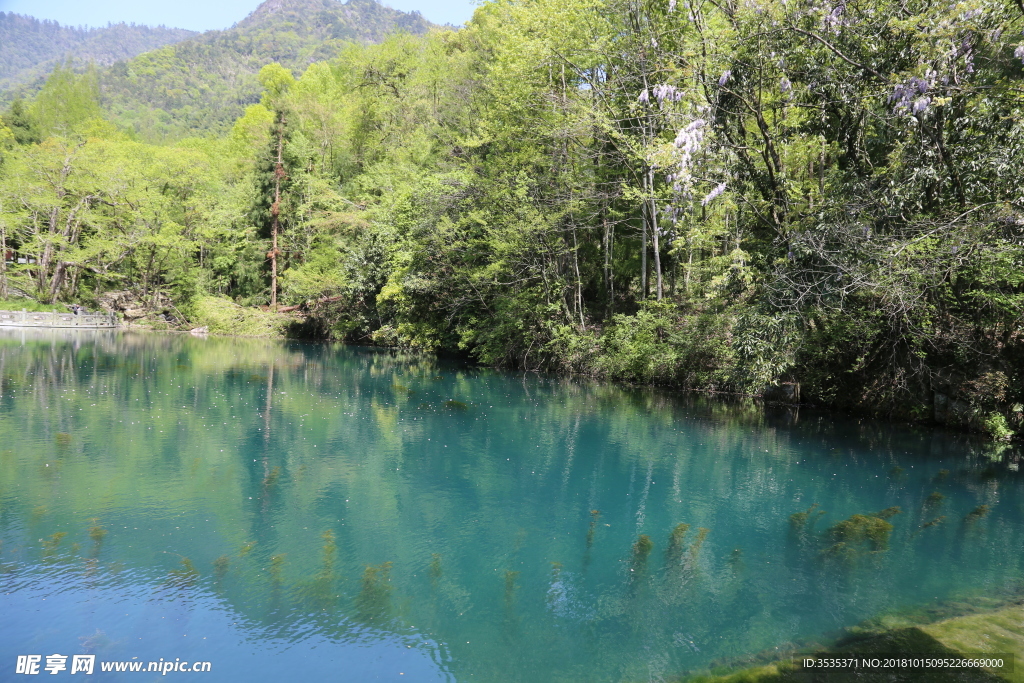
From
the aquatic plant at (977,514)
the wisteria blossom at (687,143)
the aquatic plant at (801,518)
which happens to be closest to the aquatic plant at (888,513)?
the aquatic plant at (801,518)

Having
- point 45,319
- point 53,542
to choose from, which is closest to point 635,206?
point 53,542

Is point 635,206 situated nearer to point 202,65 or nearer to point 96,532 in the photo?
point 96,532

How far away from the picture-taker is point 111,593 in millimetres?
5672

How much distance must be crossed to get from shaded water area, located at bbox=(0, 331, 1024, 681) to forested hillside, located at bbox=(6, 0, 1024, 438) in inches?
111

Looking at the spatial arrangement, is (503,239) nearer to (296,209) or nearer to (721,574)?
(721,574)

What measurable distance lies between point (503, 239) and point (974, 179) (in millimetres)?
15914

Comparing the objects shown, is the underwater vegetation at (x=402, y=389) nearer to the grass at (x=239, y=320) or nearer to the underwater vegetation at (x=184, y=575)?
the underwater vegetation at (x=184, y=575)

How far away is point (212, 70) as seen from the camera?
129375mm

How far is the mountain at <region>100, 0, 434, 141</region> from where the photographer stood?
9325 centimetres

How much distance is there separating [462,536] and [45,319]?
42.3 meters

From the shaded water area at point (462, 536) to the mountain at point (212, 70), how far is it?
61.1 metres

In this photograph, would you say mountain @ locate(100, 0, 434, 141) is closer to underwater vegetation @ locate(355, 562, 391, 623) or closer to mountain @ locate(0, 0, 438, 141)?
mountain @ locate(0, 0, 438, 141)

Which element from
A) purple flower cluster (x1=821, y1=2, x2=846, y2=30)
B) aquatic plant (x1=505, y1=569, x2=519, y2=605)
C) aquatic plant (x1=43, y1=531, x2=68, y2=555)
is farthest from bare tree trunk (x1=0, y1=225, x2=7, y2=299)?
purple flower cluster (x1=821, y1=2, x2=846, y2=30)

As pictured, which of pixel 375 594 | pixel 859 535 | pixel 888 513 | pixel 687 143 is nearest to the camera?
pixel 375 594
